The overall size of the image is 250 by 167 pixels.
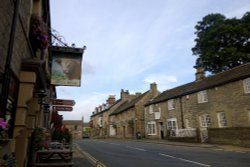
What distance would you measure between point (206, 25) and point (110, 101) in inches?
1568

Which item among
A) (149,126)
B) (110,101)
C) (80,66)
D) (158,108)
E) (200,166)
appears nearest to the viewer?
(80,66)

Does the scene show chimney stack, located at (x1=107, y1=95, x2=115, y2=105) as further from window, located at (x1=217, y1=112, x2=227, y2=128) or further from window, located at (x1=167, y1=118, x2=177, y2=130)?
window, located at (x1=217, y1=112, x2=227, y2=128)

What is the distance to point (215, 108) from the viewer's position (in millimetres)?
27656

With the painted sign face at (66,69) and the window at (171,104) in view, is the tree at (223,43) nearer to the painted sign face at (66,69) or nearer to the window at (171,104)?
the window at (171,104)

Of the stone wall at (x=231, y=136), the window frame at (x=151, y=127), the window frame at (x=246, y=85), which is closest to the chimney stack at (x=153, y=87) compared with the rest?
the window frame at (x=151, y=127)

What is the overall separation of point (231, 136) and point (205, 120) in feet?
21.2

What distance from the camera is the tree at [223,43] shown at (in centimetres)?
3841

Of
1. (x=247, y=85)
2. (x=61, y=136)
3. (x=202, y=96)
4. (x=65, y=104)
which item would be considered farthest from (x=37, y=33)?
(x=202, y=96)

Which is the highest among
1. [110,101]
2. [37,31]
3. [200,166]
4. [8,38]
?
[110,101]

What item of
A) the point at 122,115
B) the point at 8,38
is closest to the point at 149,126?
the point at 122,115

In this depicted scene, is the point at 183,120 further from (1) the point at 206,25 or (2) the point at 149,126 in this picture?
(1) the point at 206,25

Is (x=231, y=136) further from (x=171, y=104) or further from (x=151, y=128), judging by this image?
(x=151, y=128)

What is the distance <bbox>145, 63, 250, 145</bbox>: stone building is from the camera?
24047 millimetres

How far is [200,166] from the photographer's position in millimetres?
10617
